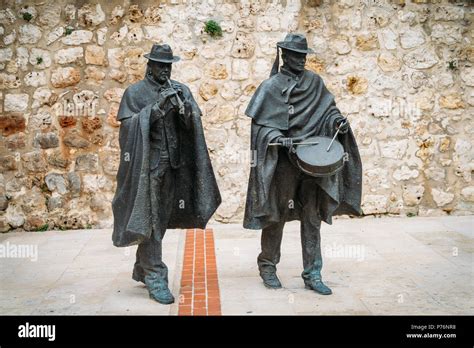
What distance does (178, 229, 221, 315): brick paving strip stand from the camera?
237 inches

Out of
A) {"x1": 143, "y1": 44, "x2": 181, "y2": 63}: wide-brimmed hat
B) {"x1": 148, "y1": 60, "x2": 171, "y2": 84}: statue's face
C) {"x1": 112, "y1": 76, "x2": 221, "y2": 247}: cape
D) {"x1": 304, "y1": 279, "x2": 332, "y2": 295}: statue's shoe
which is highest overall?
{"x1": 143, "y1": 44, "x2": 181, "y2": 63}: wide-brimmed hat

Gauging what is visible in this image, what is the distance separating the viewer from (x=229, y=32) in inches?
369

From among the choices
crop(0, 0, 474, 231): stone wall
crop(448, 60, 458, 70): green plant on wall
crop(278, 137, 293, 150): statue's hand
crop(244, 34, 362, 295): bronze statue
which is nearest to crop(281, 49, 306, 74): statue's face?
crop(244, 34, 362, 295): bronze statue

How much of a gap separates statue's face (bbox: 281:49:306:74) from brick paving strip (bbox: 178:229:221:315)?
2.18 meters

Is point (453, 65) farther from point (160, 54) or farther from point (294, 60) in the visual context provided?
point (160, 54)

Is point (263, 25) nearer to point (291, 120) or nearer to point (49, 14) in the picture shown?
point (49, 14)

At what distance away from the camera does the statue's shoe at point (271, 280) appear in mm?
6535

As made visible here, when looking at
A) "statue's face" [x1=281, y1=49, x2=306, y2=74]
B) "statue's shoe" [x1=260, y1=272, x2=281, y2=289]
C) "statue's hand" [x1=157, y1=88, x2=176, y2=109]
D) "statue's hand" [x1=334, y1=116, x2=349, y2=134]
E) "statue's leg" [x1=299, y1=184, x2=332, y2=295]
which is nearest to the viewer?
"statue's hand" [x1=157, y1=88, x2=176, y2=109]

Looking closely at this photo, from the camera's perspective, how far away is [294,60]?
20.8ft

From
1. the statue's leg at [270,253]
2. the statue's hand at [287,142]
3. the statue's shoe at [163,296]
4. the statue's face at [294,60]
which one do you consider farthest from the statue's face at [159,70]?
the statue's shoe at [163,296]

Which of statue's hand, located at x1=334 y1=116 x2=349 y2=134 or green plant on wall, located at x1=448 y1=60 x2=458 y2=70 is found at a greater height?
green plant on wall, located at x1=448 y1=60 x2=458 y2=70

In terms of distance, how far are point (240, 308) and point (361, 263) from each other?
1977 mm

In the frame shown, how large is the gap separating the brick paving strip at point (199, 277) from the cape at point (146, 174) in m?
0.62

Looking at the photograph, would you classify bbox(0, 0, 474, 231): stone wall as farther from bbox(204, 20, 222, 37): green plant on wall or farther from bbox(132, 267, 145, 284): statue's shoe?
bbox(132, 267, 145, 284): statue's shoe
